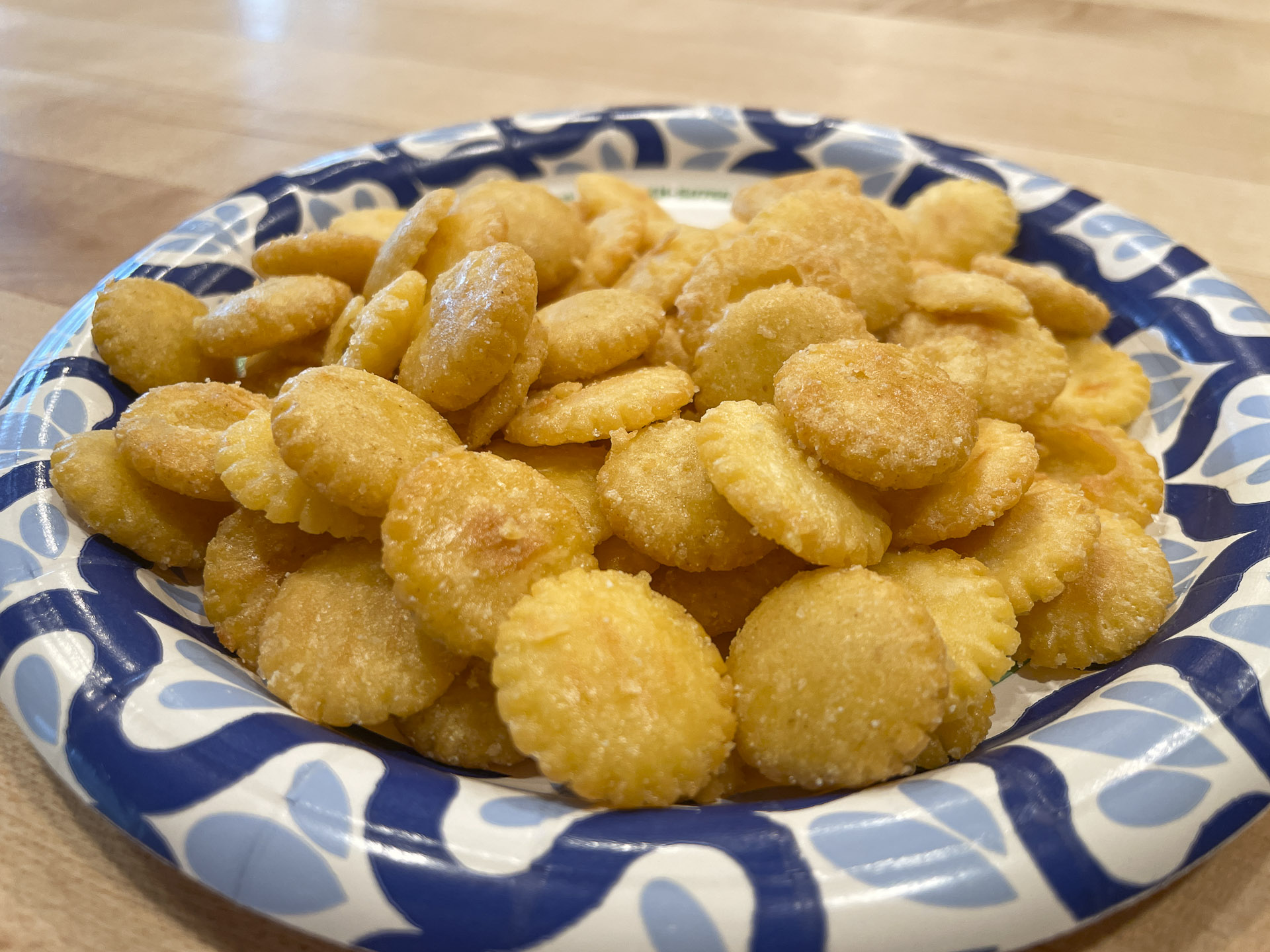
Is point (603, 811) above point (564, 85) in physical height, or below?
below

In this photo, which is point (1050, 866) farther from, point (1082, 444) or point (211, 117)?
point (211, 117)

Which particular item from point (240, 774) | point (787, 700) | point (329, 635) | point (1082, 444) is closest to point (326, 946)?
point (240, 774)

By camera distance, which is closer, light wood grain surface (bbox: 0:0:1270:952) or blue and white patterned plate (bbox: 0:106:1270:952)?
blue and white patterned plate (bbox: 0:106:1270:952)

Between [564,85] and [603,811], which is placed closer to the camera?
[603,811]
